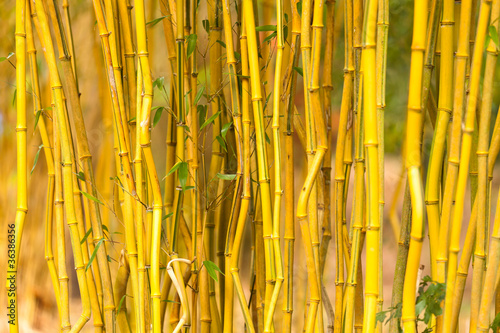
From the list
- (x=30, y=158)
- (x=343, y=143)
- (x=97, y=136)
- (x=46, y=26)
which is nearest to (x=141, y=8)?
(x=46, y=26)

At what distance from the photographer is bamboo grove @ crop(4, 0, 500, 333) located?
0.68 metres

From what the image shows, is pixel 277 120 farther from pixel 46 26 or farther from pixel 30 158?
pixel 30 158

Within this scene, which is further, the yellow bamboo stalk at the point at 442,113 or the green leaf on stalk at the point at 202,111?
the green leaf on stalk at the point at 202,111

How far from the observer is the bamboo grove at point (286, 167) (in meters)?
0.68

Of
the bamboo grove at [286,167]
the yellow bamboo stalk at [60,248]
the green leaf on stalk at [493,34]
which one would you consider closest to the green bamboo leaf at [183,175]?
the bamboo grove at [286,167]

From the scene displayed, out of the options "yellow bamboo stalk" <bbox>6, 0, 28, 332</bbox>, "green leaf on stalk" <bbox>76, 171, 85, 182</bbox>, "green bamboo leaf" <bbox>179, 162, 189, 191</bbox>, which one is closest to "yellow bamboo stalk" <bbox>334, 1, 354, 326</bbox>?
"green bamboo leaf" <bbox>179, 162, 189, 191</bbox>

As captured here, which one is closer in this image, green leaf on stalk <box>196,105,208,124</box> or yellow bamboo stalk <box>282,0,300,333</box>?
yellow bamboo stalk <box>282,0,300,333</box>

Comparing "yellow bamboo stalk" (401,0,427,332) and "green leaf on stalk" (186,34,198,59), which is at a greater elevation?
"green leaf on stalk" (186,34,198,59)

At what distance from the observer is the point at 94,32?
4.00 feet

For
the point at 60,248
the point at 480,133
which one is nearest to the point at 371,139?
the point at 480,133

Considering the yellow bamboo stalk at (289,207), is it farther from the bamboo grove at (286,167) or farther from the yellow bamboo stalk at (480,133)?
the yellow bamboo stalk at (480,133)

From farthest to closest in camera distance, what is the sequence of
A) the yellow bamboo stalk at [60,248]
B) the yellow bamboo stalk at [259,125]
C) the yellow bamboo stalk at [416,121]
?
the yellow bamboo stalk at [60,248]
the yellow bamboo stalk at [259,125]
the yellow bamboo stalk at [416,121]

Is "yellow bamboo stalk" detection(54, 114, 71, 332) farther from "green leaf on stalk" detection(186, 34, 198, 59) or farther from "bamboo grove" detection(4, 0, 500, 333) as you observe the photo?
"green leaf on stalk" detection(186, 34, 198, 59)

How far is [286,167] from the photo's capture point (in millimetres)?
895
